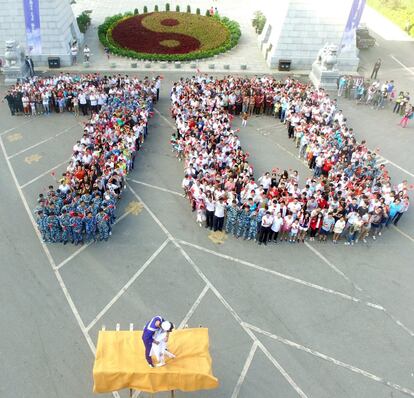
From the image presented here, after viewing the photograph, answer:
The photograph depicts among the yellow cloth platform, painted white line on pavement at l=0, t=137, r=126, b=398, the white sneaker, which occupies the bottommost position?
painted white line on pavement at l=0, t=137, r=126, b=398

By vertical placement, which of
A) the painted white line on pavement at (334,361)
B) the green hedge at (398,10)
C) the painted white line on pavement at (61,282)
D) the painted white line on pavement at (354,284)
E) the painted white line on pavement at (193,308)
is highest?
the green hedge at (398,10)

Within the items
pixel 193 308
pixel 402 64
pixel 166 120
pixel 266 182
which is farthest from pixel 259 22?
pixel 193 308

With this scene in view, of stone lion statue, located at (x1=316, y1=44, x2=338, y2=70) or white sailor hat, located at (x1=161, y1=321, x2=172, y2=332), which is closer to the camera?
white sailor hat, located at (x1=161, y1=321, x2=172, y2=332)

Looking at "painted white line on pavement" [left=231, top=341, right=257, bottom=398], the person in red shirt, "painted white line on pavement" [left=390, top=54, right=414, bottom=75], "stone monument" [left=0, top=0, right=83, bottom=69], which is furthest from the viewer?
"painted white line on pavement" [left=390, top=54, right=414, bottom=75]

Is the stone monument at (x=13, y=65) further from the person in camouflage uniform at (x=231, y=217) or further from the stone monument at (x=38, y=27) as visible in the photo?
the person in camouflage uniform at (x=231, y=217)

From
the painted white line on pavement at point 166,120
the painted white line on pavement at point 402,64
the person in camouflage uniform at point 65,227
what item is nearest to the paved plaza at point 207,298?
the person in camouflage uniform at point 65,227

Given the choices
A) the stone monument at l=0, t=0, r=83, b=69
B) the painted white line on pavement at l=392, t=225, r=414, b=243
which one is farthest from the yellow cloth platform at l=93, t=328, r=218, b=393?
the stone monument at l=0, t=0, r=83, b=69

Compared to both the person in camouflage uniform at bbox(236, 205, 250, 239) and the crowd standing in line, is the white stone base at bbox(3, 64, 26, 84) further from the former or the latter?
the crowd standing in line
